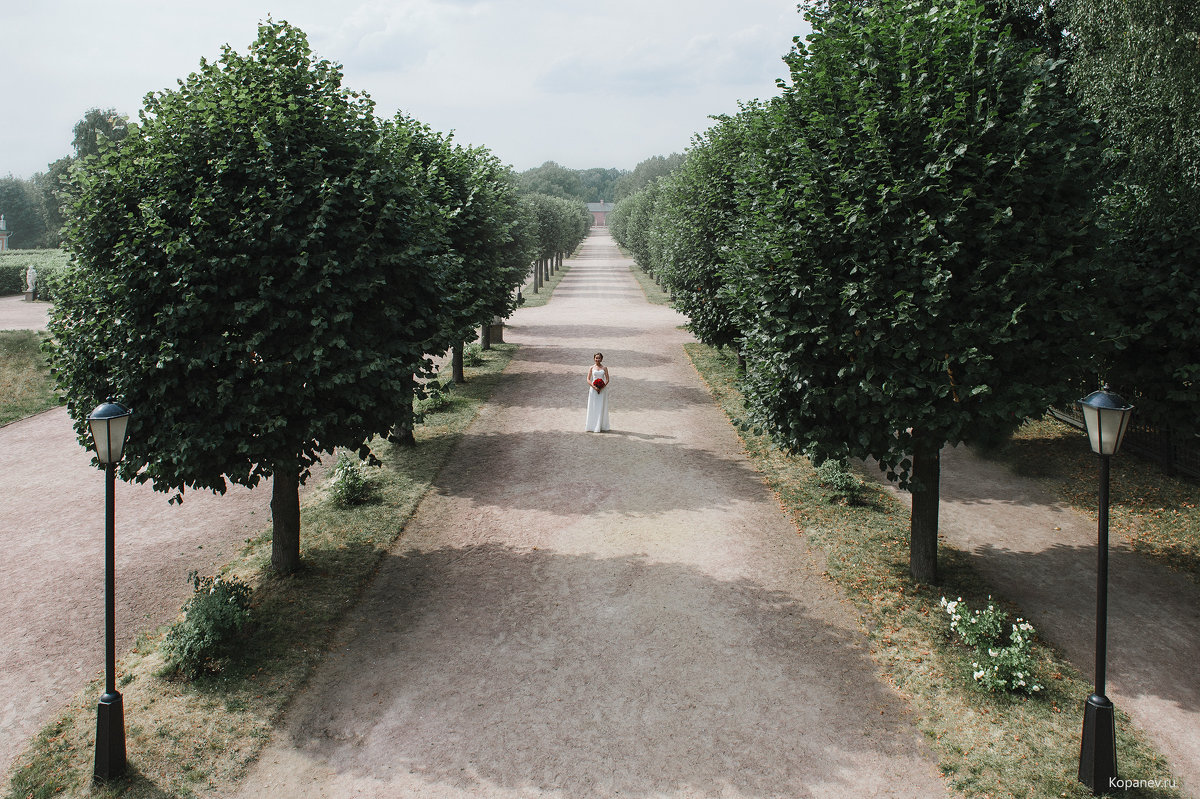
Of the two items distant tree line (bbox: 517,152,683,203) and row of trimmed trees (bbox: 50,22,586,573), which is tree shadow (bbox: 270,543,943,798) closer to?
row of trimmed trees (bbox: 50,22,586,573)

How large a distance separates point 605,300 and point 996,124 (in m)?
39.0

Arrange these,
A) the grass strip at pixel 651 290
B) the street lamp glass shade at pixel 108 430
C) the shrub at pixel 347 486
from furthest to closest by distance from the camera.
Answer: the grass strip at pixel 651 290 < the shrub at pixel 347 486 < the street lamp glass shade at pixel 108 430

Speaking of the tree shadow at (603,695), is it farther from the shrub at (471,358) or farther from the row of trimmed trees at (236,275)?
the shrub at (471,358)

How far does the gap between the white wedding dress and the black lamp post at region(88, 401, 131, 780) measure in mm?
11465

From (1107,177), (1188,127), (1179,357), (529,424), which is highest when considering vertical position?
(1188,127)

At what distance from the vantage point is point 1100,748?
6.83 m

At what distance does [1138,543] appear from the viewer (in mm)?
12164

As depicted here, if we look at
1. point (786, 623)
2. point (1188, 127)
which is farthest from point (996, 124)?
point (786, 623)

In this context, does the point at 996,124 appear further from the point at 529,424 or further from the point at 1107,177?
the point at 529,424

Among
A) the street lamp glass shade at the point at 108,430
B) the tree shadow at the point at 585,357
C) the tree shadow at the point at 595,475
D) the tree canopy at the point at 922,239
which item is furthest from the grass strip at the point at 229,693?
the tree shadow at the point at 585,357

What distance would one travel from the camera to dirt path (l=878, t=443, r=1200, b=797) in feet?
26.3

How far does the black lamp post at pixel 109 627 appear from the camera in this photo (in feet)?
22.9

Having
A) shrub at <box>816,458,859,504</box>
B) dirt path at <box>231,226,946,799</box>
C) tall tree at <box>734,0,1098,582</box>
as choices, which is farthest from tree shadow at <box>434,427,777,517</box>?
tall tree at <box>734,0,1098,582</box>

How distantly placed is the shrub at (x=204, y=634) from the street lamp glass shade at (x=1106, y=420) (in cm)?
894
